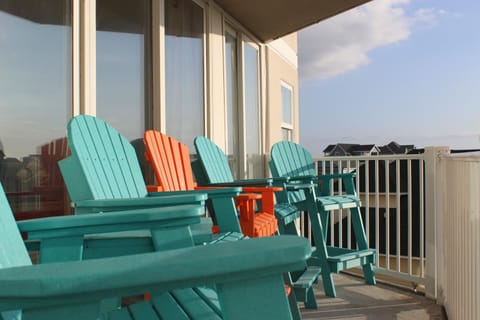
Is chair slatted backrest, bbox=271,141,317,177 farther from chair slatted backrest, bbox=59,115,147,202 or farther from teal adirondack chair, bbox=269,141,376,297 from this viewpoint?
chair slatted backrest, bbox=59,115,147,202

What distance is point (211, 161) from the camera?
3342 millimetres

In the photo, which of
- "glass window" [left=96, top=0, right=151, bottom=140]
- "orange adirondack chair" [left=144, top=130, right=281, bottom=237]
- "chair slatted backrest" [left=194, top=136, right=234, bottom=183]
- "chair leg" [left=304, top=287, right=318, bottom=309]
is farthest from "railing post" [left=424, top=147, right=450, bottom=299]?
"glass window" [left=96, top=0, right=151, bottom=140]

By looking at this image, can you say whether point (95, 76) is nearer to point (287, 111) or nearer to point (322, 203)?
point (322, 203)

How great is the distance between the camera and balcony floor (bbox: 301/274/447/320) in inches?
119

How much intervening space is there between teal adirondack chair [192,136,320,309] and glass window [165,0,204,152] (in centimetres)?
33

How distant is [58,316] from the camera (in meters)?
0.52

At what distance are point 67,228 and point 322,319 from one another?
7.45 ft

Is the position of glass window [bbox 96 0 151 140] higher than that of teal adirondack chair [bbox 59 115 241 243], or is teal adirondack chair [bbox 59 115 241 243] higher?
glass window [bbox 96 0 151 140]

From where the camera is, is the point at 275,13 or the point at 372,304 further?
the point at 275,13

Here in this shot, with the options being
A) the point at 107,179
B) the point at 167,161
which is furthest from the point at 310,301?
the point at 107,179

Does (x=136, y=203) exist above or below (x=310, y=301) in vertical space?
above

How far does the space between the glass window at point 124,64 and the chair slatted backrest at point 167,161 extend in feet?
0.98

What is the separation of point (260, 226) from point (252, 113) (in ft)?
9.61

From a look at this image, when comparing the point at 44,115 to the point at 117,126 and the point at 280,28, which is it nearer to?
the point at 117,126
